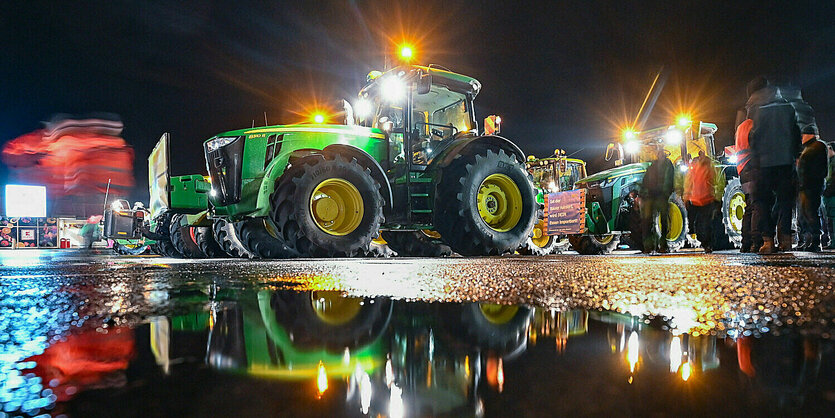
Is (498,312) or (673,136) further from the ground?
(673,136)

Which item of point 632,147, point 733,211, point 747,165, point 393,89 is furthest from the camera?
point 632,147

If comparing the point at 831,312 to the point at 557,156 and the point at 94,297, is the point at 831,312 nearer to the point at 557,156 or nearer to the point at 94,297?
the point at 94,297

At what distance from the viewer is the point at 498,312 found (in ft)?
3.63

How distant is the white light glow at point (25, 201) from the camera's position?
2780cm

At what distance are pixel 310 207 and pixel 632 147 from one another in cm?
777

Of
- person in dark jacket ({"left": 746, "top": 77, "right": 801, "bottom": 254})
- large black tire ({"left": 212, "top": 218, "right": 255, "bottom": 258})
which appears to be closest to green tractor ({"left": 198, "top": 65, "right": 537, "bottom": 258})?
large black tire ({"left": 212, "top": 218, "right": 255, "bottom": 258})

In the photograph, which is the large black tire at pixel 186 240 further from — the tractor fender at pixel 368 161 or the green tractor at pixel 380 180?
the tractor fender at pixel 368 161

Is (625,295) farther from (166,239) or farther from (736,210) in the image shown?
(736,210)

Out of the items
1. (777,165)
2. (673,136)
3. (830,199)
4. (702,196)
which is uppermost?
(673,136)

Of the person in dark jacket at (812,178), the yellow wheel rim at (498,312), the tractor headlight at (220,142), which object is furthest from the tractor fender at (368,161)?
the person in dark jacket at (812,178)

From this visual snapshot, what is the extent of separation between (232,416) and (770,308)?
1.16 metres

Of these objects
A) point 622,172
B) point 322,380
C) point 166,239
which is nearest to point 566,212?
point 622,172

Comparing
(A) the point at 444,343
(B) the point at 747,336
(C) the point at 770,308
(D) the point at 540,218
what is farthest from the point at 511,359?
(D) the point at 540,218

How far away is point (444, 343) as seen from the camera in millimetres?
750
